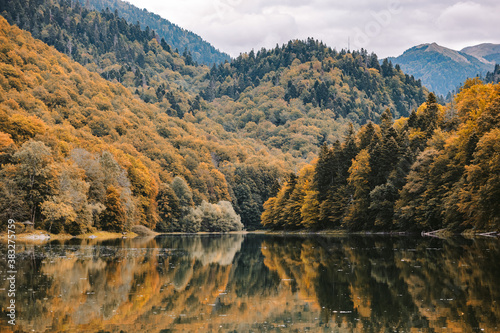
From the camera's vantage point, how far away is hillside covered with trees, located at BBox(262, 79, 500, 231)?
5150 centimetres

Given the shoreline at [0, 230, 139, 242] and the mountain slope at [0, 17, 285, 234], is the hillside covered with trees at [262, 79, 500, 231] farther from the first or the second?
the shoreline at [0, 230, 139, 242]

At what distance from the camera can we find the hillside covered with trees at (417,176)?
5150 cm

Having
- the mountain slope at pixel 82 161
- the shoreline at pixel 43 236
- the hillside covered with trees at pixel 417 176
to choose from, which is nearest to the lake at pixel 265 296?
the hillside covered with trees at pixel 417 176

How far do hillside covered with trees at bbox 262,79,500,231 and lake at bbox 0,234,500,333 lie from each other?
20.6 metres

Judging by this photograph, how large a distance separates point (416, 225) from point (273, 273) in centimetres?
4612

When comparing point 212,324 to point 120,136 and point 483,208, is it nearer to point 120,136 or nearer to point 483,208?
point 483,208

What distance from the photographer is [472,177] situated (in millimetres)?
50750

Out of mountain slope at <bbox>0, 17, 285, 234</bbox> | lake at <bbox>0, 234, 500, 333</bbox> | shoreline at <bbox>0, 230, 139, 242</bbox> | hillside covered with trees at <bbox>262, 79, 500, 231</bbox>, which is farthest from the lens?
mountain slope at <bbox>0, 17, 285, 234</bbox>

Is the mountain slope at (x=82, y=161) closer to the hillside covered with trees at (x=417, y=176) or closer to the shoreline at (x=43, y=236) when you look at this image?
the shoreline at (x=43, y=236)

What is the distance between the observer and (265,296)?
2122 centimetres

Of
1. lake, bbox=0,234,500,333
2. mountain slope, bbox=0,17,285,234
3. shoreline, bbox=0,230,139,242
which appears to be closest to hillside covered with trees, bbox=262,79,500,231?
lake, bbox=0,234,500,333

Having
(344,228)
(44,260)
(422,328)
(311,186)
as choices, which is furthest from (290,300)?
(311,186)

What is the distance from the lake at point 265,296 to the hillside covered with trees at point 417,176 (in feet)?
67.6

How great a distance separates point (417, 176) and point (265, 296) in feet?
166
